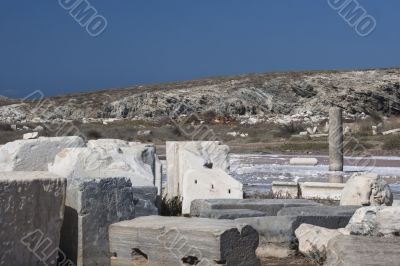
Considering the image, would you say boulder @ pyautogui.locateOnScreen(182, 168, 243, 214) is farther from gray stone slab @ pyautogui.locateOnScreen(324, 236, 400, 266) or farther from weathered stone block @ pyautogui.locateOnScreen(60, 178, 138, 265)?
gray stone slab @ pyautogui.locateOnScreen(324, 236, 400, 266)

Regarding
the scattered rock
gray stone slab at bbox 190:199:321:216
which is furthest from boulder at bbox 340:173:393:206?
the scattered rock

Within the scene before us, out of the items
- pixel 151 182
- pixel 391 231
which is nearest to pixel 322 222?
pixel 391 231

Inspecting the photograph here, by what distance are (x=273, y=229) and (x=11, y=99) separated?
248 ft

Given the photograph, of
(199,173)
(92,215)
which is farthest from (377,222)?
(199,173)

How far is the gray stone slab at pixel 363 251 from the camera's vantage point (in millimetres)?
6035

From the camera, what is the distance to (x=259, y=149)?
32.2m

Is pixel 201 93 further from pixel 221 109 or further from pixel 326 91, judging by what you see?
pixel 326 91

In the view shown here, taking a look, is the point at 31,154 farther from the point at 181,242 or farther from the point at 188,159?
the point at 181,242

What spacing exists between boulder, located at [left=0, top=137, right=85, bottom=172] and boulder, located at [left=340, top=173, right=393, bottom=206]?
436 centimetres

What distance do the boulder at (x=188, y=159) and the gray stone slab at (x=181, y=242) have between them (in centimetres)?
513

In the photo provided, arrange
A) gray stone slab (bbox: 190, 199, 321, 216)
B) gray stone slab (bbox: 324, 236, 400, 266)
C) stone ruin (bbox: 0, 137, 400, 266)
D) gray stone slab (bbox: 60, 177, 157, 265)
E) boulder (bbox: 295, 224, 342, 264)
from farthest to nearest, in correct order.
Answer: gray stone slab (bbox: 190, 199, 321, 216) → boulder (bbox: 295, 224, 342, 264) → gray stone slab (bbox: 60, 177, 157, 265) → stone ruin (bbox: 0, 137, 400, 266) → gray stone slab (bbox: 324, 236, 400, 266)

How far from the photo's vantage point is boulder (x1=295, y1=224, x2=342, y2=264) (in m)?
7.80

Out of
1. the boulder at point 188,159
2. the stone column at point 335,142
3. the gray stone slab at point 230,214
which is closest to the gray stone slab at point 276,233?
the gray stone slab at point 230,214

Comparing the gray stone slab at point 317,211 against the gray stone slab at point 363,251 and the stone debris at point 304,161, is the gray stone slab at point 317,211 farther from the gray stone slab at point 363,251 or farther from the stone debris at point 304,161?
the stone debris at point 304,161
